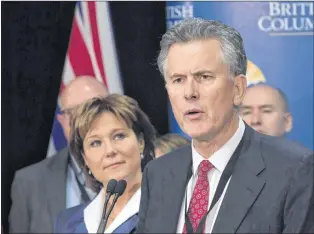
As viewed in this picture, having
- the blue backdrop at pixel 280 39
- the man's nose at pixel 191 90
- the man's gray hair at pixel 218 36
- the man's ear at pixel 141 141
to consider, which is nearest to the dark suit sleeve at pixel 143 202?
the man's ear at pixel 141 141

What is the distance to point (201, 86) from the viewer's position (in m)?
2.65

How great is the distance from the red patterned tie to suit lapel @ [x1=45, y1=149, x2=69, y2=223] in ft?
2.20

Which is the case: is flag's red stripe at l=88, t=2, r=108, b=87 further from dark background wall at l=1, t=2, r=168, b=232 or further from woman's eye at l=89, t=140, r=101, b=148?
woman's eye at l=89, t=140, r=101, b=148

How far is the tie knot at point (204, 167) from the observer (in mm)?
2686

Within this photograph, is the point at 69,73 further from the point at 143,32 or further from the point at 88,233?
the point at 88,233

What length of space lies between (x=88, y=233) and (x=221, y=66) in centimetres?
87

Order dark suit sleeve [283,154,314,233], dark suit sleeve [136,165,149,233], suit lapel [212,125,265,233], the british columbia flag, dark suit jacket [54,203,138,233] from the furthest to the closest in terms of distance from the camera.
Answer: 1. the british columbia flag
2. dark suit jacket [54,203,138,233]
3. dark suit sleeve [136,165,149,233]
4. suit lapel [212,125,265,233]
5. dark suit sleeve [283,154,314,233]

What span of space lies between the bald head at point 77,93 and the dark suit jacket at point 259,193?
534 millimetres

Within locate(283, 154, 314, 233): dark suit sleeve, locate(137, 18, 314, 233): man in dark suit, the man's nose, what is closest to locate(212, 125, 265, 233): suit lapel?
locate(137, 18, 314, 233): man in dark suit

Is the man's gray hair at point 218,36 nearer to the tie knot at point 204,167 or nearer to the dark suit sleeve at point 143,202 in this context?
the tie knot at point 204,167

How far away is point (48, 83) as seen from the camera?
3.23 m

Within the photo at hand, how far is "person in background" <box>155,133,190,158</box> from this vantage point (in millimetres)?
2959

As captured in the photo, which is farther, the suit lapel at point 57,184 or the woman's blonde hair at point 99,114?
the suit lapel at point 57,184

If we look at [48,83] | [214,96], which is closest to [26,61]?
[48,83]
